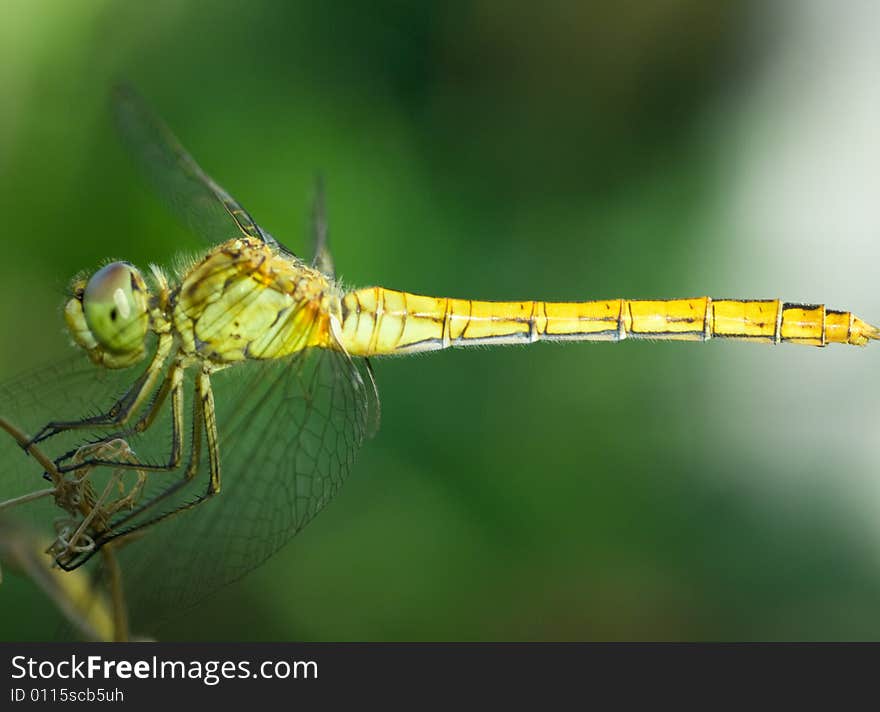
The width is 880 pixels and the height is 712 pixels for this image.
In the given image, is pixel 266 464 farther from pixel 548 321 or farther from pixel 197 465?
pixel 548 321

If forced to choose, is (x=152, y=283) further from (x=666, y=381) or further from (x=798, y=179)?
(x=798, y=179)

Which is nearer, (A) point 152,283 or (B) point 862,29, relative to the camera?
(A) point 152,283

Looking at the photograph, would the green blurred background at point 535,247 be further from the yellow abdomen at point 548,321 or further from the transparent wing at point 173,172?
the yellow abdomen at point 548,321

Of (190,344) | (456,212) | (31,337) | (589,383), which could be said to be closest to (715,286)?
(589,383)

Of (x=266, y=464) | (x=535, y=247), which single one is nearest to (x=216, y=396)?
(x=266, y=464)

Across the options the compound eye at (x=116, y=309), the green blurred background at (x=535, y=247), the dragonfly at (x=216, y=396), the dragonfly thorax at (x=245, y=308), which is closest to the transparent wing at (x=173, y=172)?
the green blurred background at (x=535, y=247)

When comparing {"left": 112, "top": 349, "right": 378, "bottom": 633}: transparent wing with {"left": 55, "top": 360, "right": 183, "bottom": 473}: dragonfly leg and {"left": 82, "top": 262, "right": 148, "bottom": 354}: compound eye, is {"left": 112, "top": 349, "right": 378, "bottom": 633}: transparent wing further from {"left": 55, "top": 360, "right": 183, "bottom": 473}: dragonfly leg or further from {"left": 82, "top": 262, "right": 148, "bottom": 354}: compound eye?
{"left": 82, "top": 262, "right": 148, "bottom": 354}: compound eye

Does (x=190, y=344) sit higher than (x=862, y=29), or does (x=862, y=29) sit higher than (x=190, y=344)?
(x=862, y=29)

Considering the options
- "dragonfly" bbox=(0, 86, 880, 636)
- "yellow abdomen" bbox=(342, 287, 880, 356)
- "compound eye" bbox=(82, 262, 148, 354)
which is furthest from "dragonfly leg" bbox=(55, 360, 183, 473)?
"yellow abdomen" bbox=(342, 287, 880, 356)
